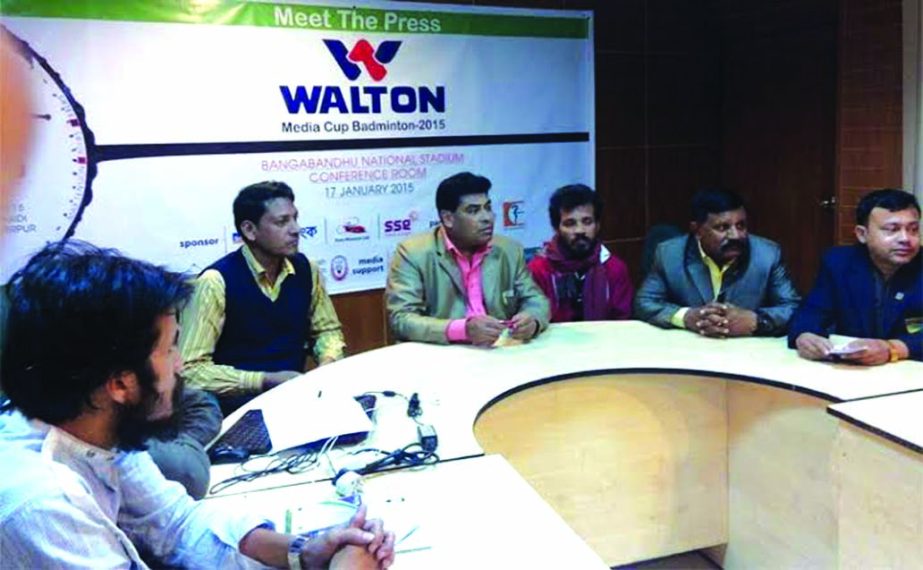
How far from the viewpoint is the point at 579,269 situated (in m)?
3.10

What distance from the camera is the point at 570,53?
4.28m

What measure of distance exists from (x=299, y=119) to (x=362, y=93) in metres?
0.32

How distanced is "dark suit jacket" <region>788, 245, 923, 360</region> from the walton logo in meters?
2.16

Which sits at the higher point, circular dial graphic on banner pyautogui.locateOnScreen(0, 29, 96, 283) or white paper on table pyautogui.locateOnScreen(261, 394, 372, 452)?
circular dial graphic on banner pyautogui.locateOnScreen(0, 29, 96, 283)

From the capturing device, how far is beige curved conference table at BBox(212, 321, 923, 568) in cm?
214

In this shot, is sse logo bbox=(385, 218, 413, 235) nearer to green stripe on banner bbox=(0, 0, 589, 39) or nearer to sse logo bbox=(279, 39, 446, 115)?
sse logo bbox=(279, 39, 446, 115)

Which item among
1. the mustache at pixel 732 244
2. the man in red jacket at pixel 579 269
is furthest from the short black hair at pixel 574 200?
the mustache at pixel 732 244

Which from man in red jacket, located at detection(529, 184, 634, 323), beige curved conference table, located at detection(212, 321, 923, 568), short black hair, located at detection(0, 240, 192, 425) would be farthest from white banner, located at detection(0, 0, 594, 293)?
short black hair, located at detection(0, 240, 192, 425)

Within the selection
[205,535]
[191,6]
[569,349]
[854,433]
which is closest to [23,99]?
[191,6]

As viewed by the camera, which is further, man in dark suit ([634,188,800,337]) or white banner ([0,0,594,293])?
white banner ([0,0,594,293])

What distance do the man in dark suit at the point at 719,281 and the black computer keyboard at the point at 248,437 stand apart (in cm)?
143

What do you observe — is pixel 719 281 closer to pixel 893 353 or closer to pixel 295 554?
pixel 893 353

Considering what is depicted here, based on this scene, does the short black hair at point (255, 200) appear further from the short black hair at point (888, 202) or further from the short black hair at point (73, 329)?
the short black hair at point (888, 202)

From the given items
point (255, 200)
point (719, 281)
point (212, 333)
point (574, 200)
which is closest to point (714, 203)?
point (719, 281)
